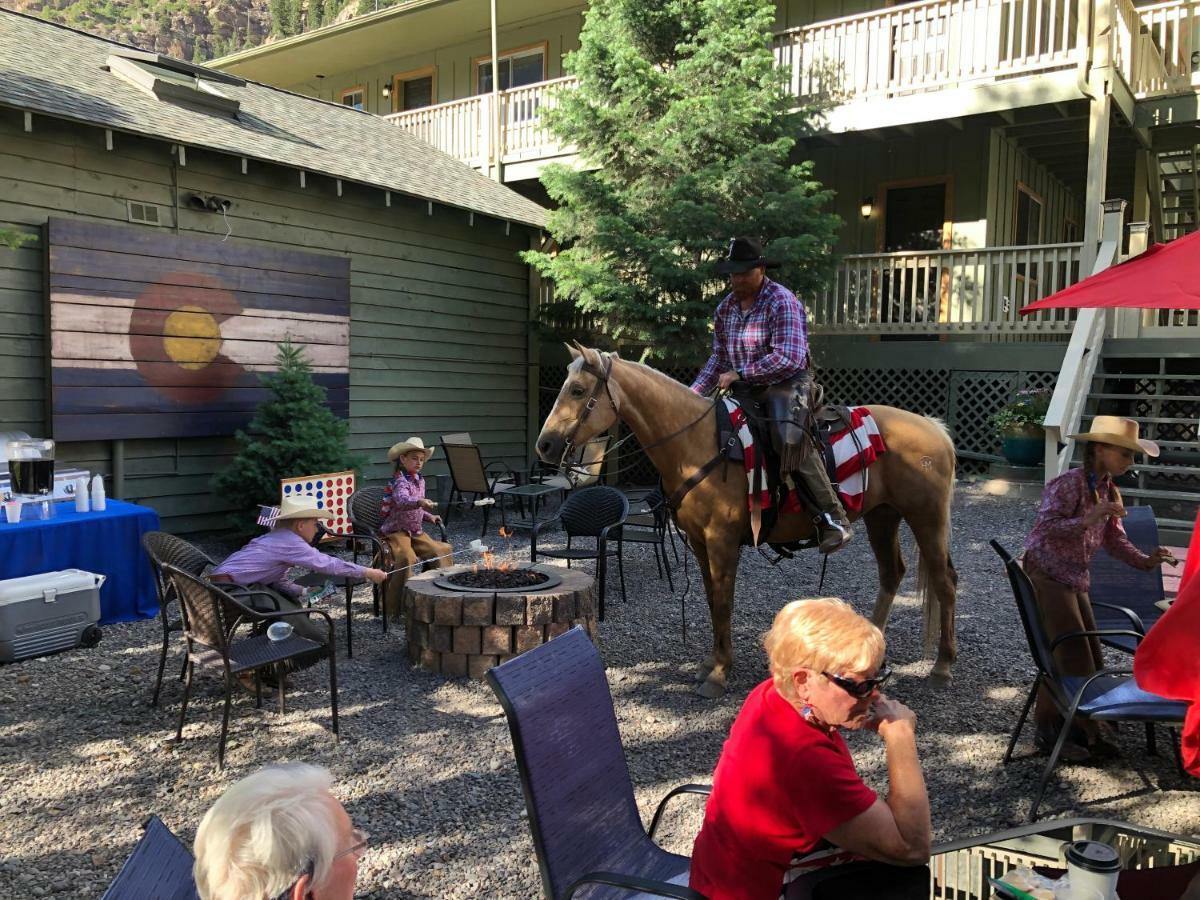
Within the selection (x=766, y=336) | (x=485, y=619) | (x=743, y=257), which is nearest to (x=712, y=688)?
(x=485, y=619)

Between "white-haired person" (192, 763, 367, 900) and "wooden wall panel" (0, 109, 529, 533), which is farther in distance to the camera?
"wooden wall panel" (0, 109, 529, 533)

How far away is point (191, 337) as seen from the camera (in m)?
9.37

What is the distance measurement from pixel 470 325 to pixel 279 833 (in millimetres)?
11938

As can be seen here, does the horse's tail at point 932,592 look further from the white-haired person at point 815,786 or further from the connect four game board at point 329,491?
the connect four game board at point 329,491

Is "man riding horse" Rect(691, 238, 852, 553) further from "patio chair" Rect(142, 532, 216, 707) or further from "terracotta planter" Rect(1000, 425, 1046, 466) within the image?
"terracotta planter" Rect(1000, 425, 1046, 466)

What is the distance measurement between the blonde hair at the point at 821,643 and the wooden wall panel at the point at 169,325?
8.35 meters

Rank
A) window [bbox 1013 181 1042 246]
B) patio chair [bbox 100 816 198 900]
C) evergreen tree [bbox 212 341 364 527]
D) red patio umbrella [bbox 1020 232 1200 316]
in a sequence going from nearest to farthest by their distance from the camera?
1. patio chair [bbox 100 816 198 900]
2. red patio umbrella [bbox 1020 232 1200 316]
3. evergreen tree [bbox 212 341 364 527]
4. window [bbox 1013 181 1042 246]

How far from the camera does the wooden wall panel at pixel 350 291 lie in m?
8.30

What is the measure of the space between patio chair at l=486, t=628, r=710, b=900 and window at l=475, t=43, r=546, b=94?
1717 centimetres

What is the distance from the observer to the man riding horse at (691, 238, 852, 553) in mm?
5340

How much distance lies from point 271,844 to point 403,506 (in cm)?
551

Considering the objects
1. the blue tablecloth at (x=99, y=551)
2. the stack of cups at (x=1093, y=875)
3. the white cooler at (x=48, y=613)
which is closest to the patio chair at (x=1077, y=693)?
the stack of cups at (x=1093, y=875)

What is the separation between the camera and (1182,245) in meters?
3.93

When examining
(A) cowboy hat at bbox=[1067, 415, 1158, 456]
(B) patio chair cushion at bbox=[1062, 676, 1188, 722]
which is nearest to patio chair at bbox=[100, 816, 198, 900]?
(B) patio chair cushion at bbox=[1062, 676, 1188, 722]
